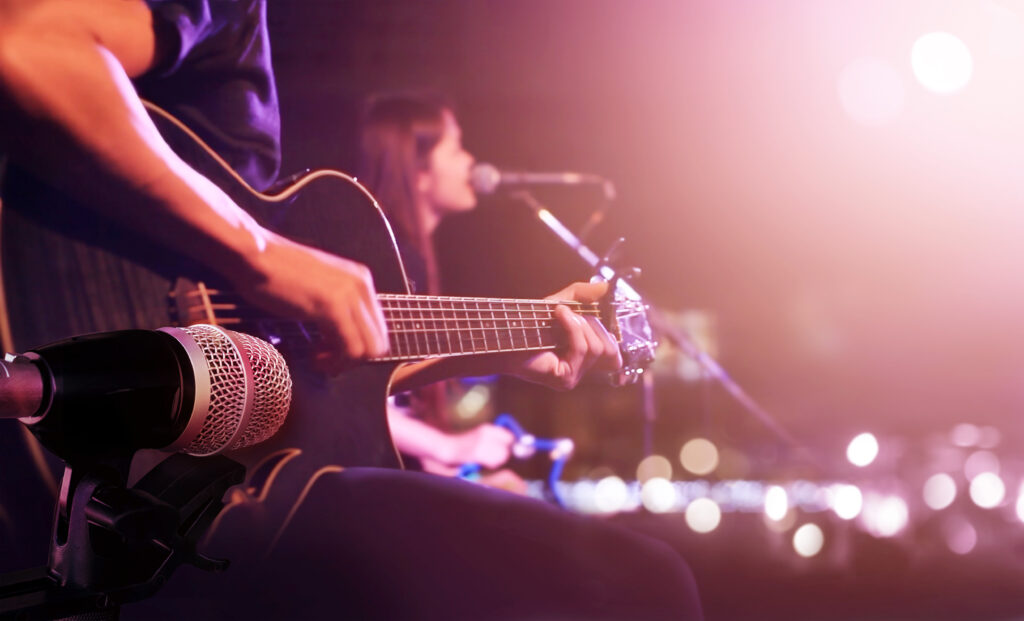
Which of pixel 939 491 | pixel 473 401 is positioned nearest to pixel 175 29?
pixel 473 401

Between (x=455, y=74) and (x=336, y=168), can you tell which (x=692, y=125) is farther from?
(x=336, y=168)

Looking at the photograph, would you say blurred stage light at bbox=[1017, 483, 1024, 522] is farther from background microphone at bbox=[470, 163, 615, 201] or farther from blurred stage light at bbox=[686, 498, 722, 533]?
background microphone at bbox=[470, 163, 615, 201]

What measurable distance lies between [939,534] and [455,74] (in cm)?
186

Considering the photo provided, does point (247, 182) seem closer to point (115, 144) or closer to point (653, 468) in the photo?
point (115, 144)

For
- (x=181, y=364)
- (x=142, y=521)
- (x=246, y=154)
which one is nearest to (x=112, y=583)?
(x=142, y=521)

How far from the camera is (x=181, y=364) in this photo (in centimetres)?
96

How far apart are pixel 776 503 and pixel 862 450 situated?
0.30 m

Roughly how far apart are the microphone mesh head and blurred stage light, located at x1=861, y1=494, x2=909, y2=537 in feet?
6.16

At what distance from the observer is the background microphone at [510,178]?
229 cm

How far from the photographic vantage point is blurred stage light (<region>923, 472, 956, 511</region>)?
249cm

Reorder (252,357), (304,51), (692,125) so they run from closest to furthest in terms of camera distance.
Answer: (252,357)
(304,51)
(692,125)

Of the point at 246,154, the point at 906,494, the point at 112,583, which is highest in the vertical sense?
the point at 906,494

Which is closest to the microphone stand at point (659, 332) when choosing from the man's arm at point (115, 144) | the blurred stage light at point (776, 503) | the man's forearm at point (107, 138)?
the blurred stage light at point (776, 503)

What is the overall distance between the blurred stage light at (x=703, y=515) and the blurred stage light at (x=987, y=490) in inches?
31.3
